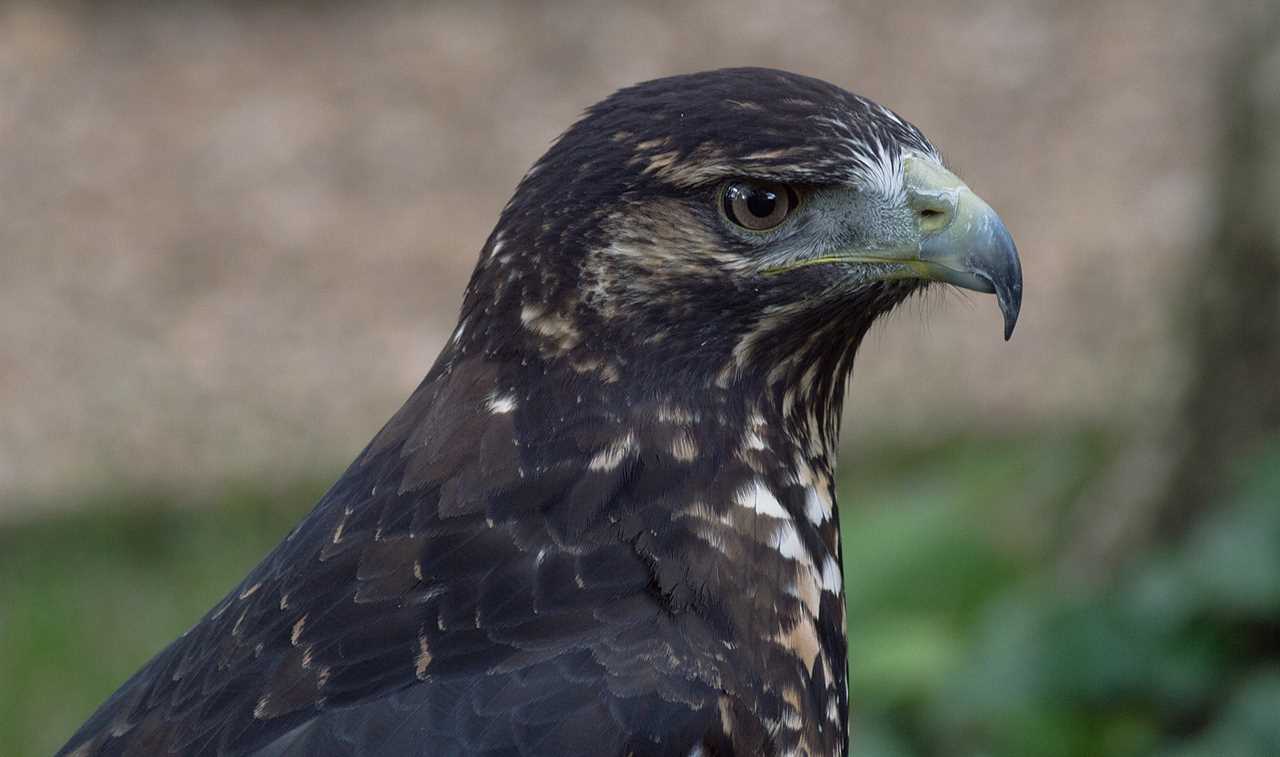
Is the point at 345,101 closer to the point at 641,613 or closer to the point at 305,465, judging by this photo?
the point at 305,465

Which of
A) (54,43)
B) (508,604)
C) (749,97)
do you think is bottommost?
(508,604)

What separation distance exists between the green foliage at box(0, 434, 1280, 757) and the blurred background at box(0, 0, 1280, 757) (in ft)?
0.04

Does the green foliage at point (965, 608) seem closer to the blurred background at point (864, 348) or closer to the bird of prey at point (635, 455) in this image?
the blurred background at point (864, 348)

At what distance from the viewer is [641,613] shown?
287cm

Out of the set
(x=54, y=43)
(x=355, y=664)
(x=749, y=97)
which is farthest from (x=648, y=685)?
(x=54, y=43)

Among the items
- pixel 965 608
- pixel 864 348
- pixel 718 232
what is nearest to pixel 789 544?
pixel 718 232

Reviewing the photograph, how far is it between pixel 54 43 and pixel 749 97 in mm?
7974

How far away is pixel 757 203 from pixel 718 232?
0.25ft

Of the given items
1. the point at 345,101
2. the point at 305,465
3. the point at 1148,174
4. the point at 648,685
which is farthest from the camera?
the point at 345,101

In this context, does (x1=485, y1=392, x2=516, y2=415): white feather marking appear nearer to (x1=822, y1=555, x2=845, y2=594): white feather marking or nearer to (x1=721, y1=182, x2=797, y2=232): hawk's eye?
(x1=721, y1=182, x2=797, y2=232): hawk's eye

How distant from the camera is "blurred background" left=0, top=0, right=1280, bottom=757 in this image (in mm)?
5082

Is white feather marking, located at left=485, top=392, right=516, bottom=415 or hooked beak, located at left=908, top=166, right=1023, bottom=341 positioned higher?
hooked beak, located at left=908, top=166, right=1023, bottom=341

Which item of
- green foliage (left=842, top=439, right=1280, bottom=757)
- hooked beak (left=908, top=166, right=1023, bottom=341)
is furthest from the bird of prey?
green foliage (left=842, top=439, right=1280, bottom=757)

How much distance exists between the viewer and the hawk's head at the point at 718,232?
3.03m
